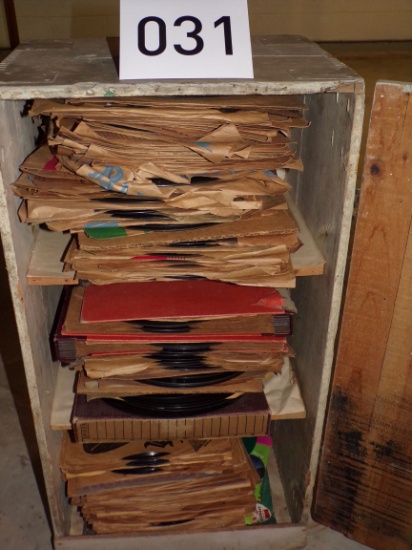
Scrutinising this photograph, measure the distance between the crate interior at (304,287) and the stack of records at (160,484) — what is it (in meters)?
0.08

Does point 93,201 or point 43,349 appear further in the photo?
point 43,349

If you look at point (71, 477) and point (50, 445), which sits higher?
point (50, 445)

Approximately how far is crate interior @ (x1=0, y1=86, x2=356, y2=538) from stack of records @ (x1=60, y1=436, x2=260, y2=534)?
0.27 ft

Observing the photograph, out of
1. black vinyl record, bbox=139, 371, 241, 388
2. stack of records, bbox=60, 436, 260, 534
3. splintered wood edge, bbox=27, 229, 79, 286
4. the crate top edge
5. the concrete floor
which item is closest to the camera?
the crate top edge

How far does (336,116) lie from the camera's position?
48.2 inches

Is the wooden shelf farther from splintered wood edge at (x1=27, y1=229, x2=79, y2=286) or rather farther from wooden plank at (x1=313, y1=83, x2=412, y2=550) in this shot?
splintered wood edge at (x1=27, y1=229, x2=79, y2=286)

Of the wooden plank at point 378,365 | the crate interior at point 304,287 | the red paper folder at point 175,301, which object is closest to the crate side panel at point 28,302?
the crate interior at point 304,287

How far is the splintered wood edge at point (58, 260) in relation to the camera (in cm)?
127

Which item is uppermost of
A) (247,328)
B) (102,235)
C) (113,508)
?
(102,235)

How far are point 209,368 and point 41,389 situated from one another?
0.40m

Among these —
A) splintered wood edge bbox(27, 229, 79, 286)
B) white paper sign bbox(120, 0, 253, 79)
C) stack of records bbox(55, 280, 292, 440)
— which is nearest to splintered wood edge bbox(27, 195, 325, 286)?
splintered wood edge bbox(27, 229, 79, 286)

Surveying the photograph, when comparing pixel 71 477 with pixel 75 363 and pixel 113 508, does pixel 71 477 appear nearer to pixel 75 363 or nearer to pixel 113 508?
pixel 113 508

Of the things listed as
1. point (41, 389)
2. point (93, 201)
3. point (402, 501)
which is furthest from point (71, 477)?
point (402, 501)

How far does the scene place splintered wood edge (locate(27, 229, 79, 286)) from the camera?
1.27m
